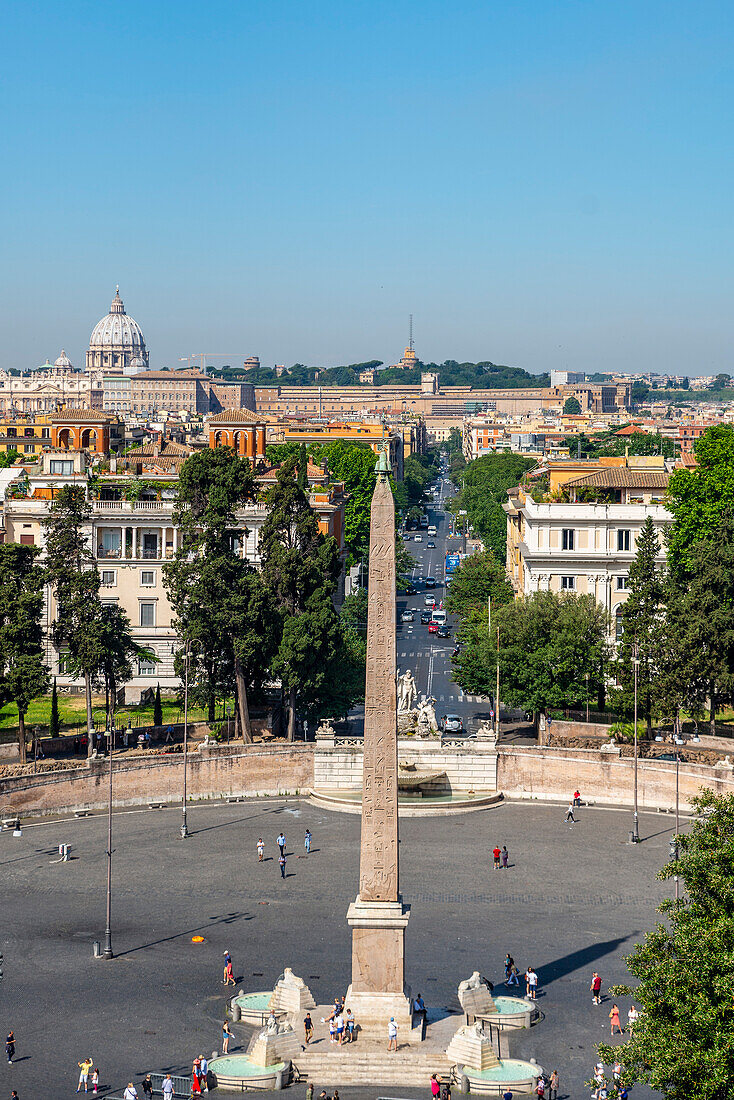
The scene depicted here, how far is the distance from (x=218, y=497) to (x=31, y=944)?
22284 millimetres

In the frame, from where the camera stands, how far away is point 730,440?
216 ft

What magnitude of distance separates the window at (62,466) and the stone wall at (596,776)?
28624 millimetres

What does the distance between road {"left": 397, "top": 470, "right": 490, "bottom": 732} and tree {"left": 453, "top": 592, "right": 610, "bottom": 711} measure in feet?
15.6

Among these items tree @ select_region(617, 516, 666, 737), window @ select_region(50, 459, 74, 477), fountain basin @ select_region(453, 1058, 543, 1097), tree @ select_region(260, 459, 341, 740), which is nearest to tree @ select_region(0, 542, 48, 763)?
tree @ select_region(260, 459, 341, 740)

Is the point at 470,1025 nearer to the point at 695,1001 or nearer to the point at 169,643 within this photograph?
the point at 695,1001

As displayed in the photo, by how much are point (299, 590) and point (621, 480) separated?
875 inches

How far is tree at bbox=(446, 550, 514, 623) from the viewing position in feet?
260

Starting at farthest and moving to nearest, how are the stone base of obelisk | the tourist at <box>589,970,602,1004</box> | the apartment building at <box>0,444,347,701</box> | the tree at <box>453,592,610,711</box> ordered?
the apartment building at <box>0,444,347,701</box>, the tree at <box>453,592,610,711</box>, the tourist at <box>589,970,602,1004</box>, the stone base of obelisk

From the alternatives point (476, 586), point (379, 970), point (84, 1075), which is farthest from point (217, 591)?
point (476, 586)

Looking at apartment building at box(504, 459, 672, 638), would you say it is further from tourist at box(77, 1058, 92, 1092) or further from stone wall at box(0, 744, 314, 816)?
tourist at box(77, 1058, 92, 1092)

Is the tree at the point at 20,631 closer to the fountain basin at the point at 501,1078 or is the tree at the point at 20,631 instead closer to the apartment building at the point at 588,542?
the apartment building at the point at 588,542

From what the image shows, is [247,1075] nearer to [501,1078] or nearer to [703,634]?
[501,1078]

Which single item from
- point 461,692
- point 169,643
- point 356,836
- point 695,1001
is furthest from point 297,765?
point 695,1001

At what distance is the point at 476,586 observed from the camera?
82688mm
